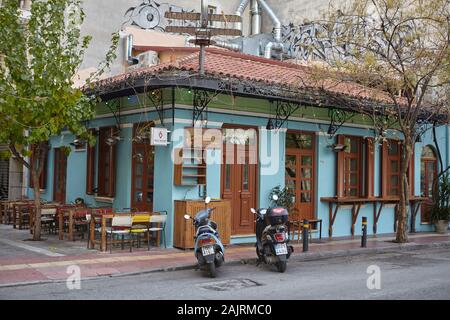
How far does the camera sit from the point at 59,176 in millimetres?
19234

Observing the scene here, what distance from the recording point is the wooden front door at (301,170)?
616 inches

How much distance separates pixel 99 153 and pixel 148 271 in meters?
6.82

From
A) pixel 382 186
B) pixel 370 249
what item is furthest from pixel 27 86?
pixel 382 186

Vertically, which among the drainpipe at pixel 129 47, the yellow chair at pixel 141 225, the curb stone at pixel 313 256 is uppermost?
the drainpipe at pixel 129 47

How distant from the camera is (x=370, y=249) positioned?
546 inches

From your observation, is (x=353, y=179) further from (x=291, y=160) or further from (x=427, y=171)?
(x=427, y=171)

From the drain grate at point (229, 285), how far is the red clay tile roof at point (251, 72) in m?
5.24

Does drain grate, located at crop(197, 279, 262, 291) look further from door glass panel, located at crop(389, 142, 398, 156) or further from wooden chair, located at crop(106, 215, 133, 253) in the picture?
door glass panel, located at crop(389, 142, 398, 156)

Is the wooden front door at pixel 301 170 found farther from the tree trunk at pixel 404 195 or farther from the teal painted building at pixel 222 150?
the tree trunk at pixel 404 195

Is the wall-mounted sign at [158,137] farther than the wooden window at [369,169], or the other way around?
the wooden window at [369,169]

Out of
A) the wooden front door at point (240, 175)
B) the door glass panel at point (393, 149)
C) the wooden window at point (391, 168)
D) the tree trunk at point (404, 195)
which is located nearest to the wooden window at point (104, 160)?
the wooden front door at point (240, 175)

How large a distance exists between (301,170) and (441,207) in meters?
5.96

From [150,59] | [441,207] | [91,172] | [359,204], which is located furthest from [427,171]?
[91,172]

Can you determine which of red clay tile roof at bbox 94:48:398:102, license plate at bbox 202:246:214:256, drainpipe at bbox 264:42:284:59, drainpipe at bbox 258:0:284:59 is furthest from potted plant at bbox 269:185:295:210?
drainpipe at bbox 264:42:284:59
